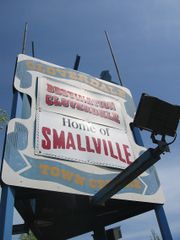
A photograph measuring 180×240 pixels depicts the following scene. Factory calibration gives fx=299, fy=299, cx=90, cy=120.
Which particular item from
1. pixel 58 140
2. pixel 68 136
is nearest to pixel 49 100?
pixel 68 136

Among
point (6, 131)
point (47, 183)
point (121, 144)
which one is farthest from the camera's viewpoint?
point (121, 144)

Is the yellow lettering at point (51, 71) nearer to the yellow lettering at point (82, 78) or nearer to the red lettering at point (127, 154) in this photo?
the yellow lettering at point (82, 78)

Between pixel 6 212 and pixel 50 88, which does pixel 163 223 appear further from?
pixel 50 88

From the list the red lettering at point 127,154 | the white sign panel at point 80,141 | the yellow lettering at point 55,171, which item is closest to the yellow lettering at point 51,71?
the white sign panel at point 80,141

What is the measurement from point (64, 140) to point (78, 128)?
57cm

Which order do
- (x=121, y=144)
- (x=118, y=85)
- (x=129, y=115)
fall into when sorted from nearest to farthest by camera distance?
(x=121, y=144), (x=129, y=115), (x=118, y=85)

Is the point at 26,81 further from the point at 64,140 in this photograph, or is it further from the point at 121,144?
the point at 121,144

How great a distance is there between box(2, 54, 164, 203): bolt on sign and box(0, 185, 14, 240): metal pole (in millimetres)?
151

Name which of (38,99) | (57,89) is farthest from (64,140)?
(57,89)

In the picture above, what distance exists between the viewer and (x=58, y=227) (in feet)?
25.9

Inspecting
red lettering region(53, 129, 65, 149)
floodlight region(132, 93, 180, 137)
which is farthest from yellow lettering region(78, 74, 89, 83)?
Answer: floodlight region(132, 93, 180, 137)

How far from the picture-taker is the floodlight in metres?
3.42

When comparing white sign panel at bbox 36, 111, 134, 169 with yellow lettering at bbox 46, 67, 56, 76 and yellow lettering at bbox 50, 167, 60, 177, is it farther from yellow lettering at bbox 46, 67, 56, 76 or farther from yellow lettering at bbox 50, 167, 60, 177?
yellow lettering at bbox 46, 67, 56, 76

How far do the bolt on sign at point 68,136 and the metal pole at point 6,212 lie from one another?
151 mm
